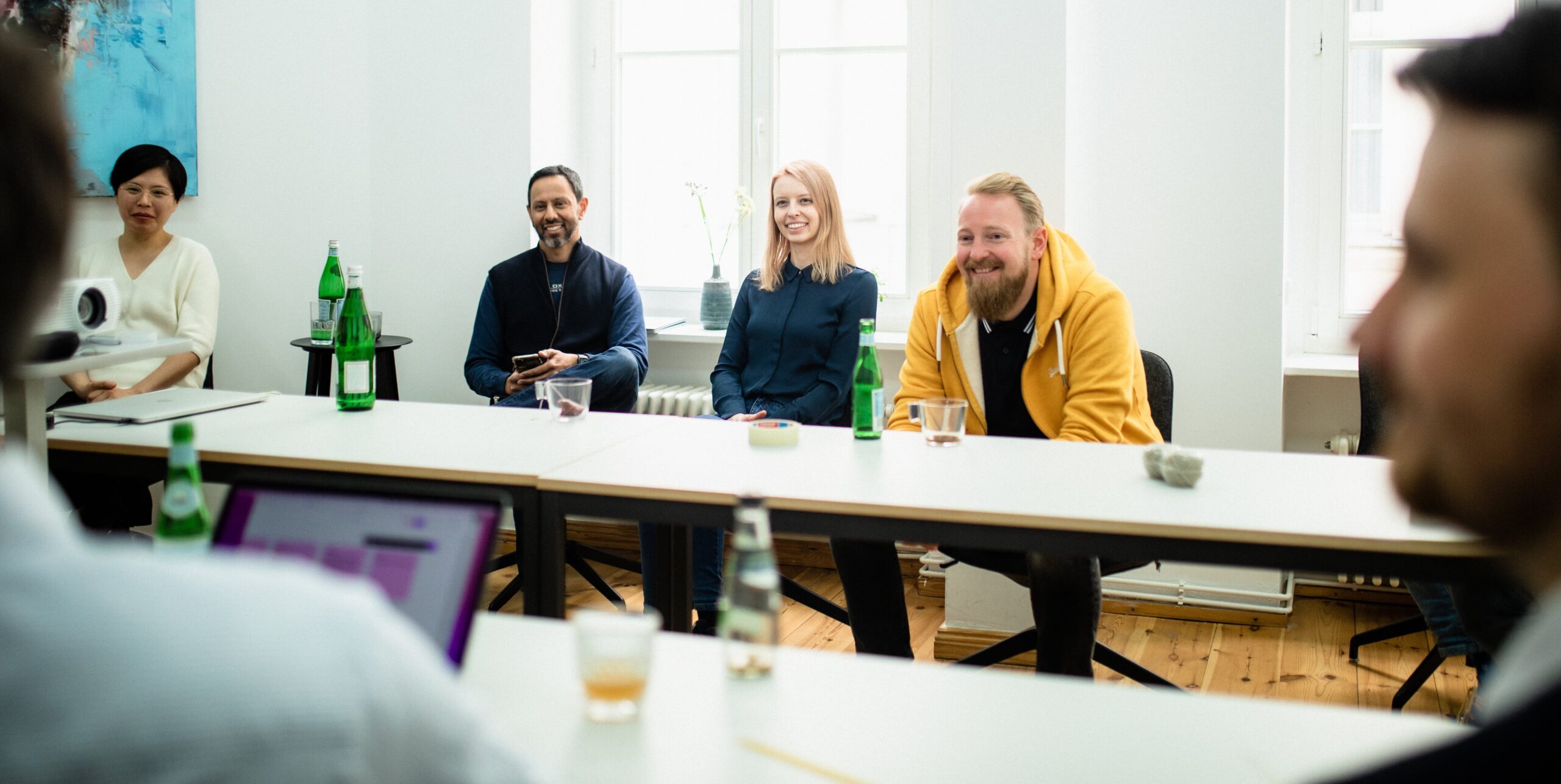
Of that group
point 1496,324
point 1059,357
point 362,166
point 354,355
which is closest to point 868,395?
point 1059,357

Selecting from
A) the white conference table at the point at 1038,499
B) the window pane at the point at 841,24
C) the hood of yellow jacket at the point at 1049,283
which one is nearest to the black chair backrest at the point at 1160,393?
the hood of yellow jacket at the point at 1049,283

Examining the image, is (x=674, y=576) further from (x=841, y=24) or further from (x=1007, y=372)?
(x=841, y=24)

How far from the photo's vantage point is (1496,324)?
2.11ft

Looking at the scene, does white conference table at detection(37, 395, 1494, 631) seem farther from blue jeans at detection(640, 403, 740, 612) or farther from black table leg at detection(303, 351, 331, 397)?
black table leg at detection(303, 351, 331, 397)

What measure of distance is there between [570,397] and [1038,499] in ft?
3.70

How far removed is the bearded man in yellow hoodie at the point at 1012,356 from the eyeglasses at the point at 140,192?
96.9 inches

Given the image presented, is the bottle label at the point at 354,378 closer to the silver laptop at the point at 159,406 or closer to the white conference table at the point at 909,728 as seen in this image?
the silver laptop at the point at 159,406

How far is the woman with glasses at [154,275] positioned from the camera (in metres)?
3.65

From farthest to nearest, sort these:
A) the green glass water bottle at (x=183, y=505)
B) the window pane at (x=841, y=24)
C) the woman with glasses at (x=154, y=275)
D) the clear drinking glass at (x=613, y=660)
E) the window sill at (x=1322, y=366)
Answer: the window pane at (x=841, y=24) → the woman with glasses at (x=154, y=275) → the window sill at (x=1322, y=366) → the green glass water bottle at (x=183, y=505) → the clear drinking glass at (x=613, y=660)

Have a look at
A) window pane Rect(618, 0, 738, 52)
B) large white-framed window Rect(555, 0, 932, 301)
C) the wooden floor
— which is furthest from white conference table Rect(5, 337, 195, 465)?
window pane Rect(618, 0, 738, 52)

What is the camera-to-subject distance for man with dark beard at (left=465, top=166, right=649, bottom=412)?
371 cm

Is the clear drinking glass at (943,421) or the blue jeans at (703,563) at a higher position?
the clear drinking glass at (943,421)

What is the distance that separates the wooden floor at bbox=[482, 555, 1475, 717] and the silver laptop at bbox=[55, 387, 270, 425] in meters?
0.90

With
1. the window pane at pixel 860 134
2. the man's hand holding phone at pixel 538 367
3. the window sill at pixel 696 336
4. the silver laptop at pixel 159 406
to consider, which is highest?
the window pane at pixel 860 134
